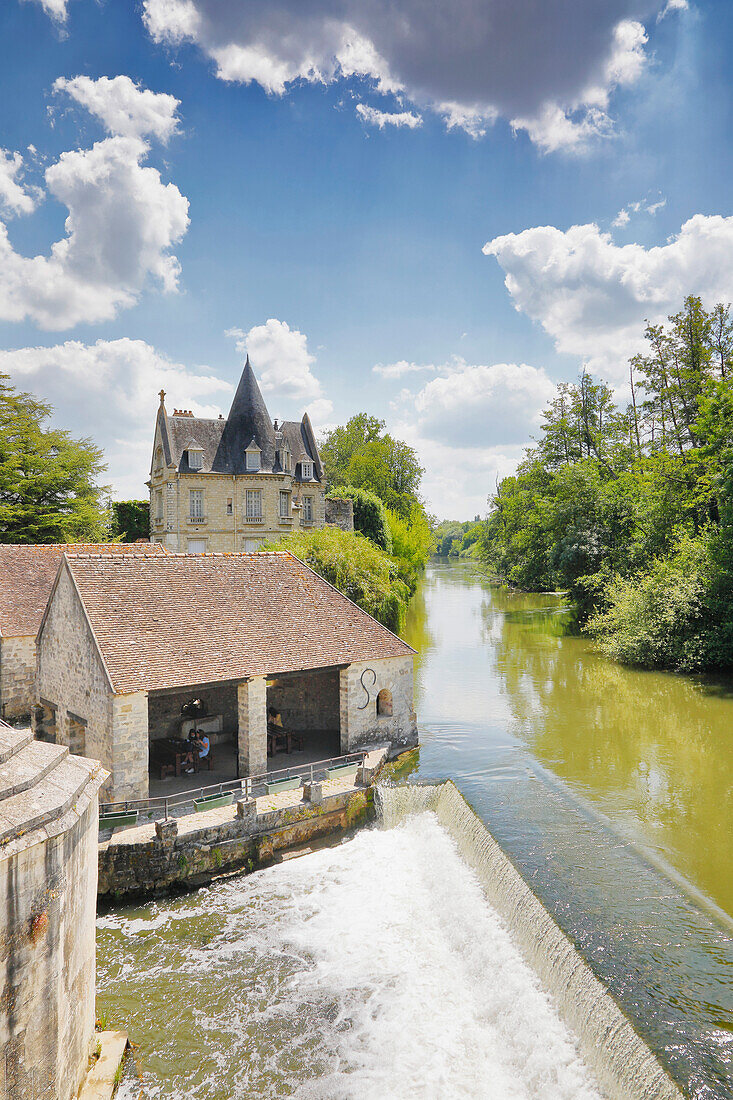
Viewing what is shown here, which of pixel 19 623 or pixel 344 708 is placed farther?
pixel 19 623

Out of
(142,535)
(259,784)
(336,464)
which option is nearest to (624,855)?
(259,784)

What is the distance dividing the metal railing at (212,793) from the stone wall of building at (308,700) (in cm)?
288

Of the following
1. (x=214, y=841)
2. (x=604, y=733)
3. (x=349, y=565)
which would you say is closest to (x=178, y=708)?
(x=214, y=841)

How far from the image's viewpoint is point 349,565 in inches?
939

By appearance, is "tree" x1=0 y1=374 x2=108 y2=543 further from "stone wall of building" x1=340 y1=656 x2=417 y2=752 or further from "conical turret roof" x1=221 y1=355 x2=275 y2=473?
"stone wall of building" x1=340 y1=656 x2=417 y2=752

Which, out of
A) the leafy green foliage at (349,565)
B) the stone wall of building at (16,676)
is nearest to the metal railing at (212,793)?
the stone wall of building at (16,676)

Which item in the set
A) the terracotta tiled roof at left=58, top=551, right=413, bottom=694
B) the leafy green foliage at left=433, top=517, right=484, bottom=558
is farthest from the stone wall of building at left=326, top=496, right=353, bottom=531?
the leafy green foliage at left=433, top=517, right=484, bottom=558

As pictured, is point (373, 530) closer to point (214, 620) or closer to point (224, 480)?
point (224, 480)

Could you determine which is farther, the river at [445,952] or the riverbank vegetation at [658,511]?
the riverbank vegetation at [658,511]

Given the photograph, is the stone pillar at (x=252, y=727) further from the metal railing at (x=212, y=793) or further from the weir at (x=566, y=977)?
the weir at (x=566, y=977)

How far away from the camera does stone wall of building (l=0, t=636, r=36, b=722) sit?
18250 millimetres

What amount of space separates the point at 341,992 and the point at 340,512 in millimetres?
32303

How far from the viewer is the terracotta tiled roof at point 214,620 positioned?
12.2m

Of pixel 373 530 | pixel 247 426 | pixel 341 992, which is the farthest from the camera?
pixel 373 530
